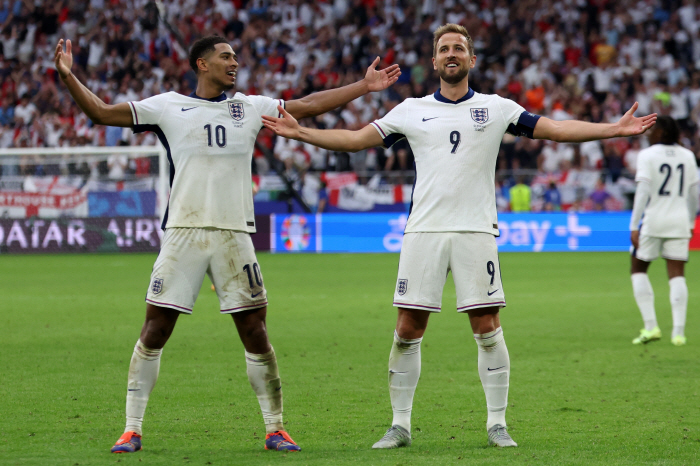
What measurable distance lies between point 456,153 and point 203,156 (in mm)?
1337

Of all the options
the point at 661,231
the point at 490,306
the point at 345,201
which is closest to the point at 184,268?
the point at 490,306

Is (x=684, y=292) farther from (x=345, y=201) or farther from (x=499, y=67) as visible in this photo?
(x=499, y=67)

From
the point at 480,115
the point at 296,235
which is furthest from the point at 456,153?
the point at 296,235

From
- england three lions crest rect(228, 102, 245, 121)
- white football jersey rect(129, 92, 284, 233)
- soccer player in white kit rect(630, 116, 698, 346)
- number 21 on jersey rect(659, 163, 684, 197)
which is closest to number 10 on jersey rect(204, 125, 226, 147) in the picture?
white football jersey rect(129, 92, 284, 233)

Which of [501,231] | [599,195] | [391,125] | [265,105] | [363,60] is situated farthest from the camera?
[363,60]

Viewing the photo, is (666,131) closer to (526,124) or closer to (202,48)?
(526,124)

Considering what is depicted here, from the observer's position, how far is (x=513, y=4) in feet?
86.2

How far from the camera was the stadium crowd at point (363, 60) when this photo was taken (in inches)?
870

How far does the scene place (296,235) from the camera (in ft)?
68.9

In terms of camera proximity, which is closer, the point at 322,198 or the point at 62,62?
the point at 62,62

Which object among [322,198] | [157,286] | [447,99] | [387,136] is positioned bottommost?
[157,286]

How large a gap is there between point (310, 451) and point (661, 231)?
16.7ft

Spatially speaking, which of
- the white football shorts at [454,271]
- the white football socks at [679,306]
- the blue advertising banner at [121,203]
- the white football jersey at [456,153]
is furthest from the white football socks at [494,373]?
the blue advertising banner at [121,203]

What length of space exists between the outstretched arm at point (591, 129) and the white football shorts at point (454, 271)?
2.11 ft
